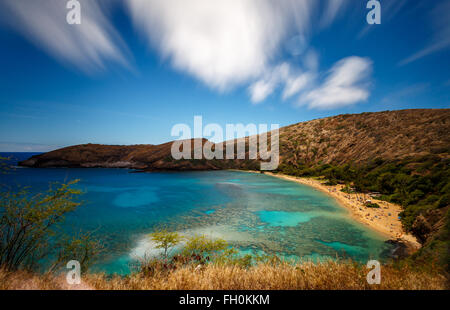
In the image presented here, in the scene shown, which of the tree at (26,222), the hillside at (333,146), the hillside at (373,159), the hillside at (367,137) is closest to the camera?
the tree at (26,222)

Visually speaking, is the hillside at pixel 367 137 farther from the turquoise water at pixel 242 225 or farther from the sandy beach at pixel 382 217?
the turquoise water at pixel 242 225

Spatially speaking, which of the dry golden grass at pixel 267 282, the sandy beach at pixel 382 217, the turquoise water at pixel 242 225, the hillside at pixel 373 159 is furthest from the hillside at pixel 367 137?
the dry golden grass at pixel 267 282

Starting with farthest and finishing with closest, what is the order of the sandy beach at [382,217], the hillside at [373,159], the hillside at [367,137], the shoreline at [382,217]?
the hillside at [367,137] < the sandy beach at [382,217] < the shoreline at [382,217] < the hillside at [373,159]

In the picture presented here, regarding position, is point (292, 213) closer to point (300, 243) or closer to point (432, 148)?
point (300, 243)

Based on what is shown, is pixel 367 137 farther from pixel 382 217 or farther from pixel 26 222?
pixel 26 222

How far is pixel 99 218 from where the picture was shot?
2262 cm

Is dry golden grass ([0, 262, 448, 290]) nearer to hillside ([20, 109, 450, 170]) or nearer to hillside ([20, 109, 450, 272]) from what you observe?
hillside ([20, 109, 450, 272])

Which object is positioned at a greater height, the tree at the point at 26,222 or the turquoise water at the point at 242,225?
the tree at the point at 26,222

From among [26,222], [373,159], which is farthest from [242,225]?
[373,159]

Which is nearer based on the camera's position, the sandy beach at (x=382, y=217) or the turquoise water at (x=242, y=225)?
the turquoise water at (x=242, y=225)

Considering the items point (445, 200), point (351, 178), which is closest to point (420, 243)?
point (445, 200)

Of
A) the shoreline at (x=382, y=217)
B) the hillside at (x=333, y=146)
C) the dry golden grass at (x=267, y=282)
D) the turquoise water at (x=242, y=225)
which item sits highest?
the hillside at (x=333, y=146)
